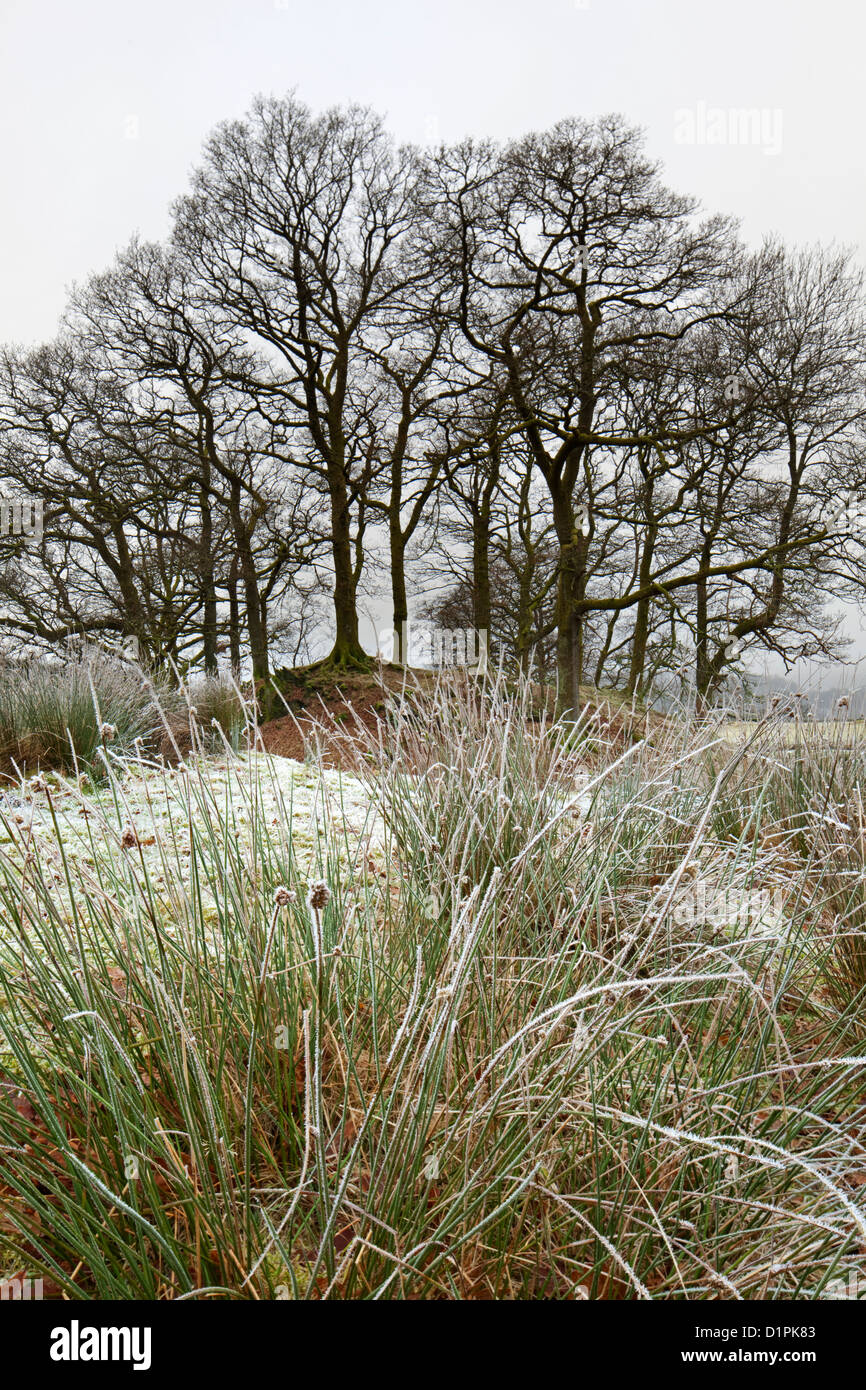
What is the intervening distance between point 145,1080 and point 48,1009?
0.23 m

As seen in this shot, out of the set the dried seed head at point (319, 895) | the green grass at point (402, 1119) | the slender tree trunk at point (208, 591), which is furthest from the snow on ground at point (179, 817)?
the slender tree trunk at point (208, 591)

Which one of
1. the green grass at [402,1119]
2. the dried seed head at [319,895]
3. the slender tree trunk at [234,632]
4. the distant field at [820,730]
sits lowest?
the green grass at [402,1119]

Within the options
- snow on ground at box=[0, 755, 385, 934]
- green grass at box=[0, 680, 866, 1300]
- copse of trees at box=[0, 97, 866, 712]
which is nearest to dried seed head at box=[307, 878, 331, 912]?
green grass at box=[0, 680, 866, 1300]

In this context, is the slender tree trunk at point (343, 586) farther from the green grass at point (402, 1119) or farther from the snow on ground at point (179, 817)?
the green grass at point (402, 1119)

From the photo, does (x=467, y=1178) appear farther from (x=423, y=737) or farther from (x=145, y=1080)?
(x=423, y=737)

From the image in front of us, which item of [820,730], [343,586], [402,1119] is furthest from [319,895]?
[343,586]

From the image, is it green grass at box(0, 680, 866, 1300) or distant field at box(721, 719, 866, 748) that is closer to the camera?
green grass at box(0, 680, 866, 1300)

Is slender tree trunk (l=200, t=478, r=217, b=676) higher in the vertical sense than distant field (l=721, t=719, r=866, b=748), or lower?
higher

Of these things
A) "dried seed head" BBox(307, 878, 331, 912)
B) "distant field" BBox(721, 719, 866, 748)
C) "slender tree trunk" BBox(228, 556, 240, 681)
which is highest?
"slender tree trunk" BBox(228, 556, 240, 681)

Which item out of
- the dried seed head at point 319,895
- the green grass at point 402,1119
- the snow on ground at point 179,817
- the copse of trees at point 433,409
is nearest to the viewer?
the dried seed head at point 319,895

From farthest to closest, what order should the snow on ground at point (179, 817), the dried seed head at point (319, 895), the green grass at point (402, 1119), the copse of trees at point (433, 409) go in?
1. the copse of trees at point (433, 409)
2. the snow on ground at point (179, 817)
3. the green grass at point (402, 1119)
4. the dried seed head at point (319, 895)

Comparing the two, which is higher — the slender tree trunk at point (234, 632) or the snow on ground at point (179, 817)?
the slender tree trunk at point (234, 632)

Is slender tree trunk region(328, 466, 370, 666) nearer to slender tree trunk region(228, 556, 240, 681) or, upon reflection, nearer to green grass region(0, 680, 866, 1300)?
slender tree trunk region(228, 556, 240, 681)
